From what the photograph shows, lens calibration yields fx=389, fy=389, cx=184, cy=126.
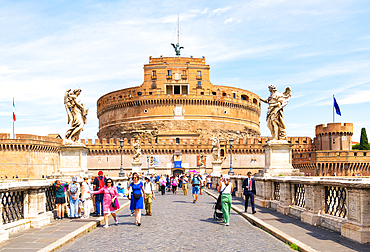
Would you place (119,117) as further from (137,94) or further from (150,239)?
(150,239)

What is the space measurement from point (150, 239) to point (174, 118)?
70.4 meters

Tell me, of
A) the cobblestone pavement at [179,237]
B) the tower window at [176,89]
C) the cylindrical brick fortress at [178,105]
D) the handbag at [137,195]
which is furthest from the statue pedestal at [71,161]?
the tower window at [176,89]

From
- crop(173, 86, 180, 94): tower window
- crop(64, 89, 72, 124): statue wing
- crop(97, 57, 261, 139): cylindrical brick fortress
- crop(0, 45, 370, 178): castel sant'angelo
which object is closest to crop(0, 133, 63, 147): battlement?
crop(0, 45, 370, 178): castel sant'angelo

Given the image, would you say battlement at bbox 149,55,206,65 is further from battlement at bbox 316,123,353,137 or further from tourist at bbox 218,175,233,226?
tourist at bbox 218,175,233,226

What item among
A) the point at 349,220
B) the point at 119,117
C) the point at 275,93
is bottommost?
the point at 349,220

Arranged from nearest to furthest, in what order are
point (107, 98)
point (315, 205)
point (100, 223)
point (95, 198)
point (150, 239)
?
point (150, 239), point (315, 205), point (100, 223), point (95, 198), point (107, 98)

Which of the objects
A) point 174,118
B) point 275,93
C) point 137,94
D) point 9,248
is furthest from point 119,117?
point 9,248

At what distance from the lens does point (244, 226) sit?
9.38 m

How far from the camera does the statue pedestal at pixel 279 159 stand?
1262 centimetres

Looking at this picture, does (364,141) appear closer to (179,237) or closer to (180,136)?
(180,136)

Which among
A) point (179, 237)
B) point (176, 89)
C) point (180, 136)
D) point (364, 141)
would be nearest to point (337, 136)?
point (364, 141)

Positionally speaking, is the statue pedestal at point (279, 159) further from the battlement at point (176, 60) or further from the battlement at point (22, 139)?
the battlement at point (176, 60)

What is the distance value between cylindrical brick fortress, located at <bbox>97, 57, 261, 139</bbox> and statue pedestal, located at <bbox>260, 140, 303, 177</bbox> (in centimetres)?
6187

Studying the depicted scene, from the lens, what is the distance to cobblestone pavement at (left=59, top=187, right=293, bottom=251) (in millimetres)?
6980
